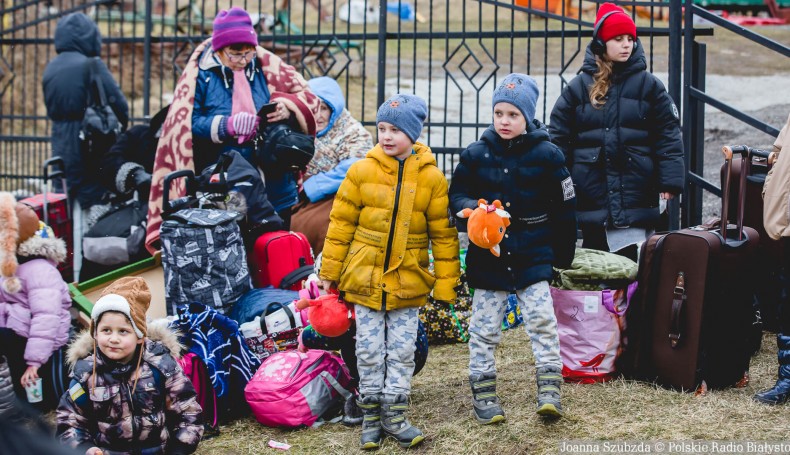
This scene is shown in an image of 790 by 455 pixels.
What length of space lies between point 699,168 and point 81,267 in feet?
14.4

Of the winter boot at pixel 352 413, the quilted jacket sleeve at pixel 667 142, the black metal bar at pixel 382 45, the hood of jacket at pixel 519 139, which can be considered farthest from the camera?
the black metal bar at pixel 382 45

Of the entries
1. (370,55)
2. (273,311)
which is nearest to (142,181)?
(273,311)

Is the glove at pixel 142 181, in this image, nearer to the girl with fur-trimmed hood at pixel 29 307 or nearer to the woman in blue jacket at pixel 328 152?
the woman in blue jacket at pixel 328 152

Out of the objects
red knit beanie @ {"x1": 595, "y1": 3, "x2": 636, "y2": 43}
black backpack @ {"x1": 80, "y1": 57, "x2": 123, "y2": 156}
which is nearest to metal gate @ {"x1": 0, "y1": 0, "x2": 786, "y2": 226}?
black backpack @ {"x1": 80, "y1": 57, "x2": 123, "y2": 156}

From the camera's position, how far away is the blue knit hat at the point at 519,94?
4.50m

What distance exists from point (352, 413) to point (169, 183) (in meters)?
1.90

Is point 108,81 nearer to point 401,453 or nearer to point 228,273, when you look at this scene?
point 228,273

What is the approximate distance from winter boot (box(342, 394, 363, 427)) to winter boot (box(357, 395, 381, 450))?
301mm

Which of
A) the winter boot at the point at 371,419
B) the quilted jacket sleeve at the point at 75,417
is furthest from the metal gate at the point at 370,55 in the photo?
the quilted jacket sleeve at the point at 75,417

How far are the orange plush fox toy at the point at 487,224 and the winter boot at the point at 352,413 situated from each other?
116cm

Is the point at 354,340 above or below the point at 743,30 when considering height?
below

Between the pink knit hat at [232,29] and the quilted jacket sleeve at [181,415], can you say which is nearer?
the quilted jacket sleeve at [181,415]

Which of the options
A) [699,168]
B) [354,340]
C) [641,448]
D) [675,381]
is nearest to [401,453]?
[354,340]

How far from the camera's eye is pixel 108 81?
25.3 ft
